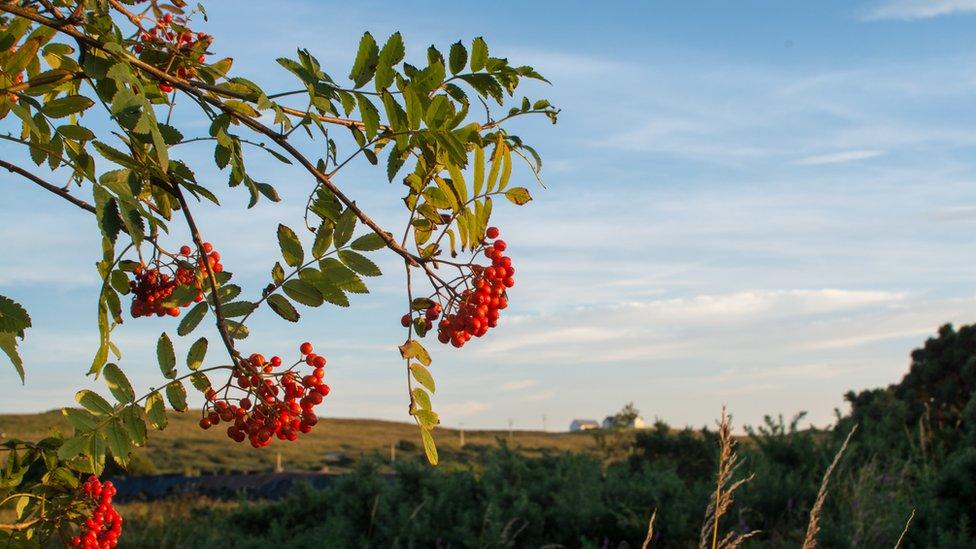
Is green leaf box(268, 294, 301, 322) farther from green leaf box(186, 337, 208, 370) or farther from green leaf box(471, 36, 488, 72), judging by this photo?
green leaf box(471, 36, 488, 72)

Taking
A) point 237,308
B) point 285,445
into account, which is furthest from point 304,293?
point 285,445

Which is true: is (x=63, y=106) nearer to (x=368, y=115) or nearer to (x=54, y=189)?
(x=54, y=189)

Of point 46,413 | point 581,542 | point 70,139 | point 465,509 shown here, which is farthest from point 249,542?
point 46,413

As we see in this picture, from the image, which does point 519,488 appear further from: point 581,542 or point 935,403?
point 935,403

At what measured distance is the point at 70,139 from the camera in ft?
8.60

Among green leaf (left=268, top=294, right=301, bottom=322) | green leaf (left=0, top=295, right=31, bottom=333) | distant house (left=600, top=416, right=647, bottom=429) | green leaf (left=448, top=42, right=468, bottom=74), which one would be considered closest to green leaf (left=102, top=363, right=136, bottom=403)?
green leaf (left=0, top=295, right=31, bottom=333)

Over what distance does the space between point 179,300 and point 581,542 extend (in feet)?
15.6

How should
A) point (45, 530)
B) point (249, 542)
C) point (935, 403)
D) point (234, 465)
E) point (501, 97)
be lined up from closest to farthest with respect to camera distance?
point (501, 97) < point (45, 530) < point (249, 542) < point (935, 403) < point (234, 465)

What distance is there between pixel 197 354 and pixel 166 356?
3.1 inches

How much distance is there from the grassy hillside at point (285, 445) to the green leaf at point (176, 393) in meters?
30.6

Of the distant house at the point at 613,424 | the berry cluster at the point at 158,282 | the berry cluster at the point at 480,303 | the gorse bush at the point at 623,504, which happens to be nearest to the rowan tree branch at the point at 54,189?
the berry cluster at the point at 158,282

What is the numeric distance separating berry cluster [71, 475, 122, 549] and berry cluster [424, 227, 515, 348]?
113 centimetres

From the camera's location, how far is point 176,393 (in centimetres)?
246

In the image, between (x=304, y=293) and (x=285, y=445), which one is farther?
(x=285, y=445)
